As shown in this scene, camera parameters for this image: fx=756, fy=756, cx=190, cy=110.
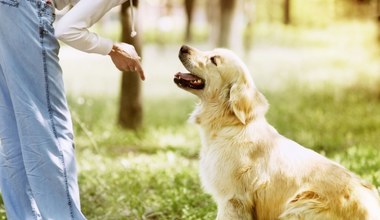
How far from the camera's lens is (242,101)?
4828 millimetres

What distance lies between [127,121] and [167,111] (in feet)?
8.20

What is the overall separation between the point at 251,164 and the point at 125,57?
3.54ft

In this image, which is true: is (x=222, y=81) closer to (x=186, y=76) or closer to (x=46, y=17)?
(x=186, y=76)

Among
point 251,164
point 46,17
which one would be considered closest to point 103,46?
point 46,17

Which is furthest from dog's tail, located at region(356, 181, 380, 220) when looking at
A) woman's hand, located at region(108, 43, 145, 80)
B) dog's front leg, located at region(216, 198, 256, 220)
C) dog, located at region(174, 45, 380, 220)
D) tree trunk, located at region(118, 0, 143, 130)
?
tree trunk, located at region(118, 0, 143, 130)

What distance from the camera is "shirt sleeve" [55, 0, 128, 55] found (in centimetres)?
408

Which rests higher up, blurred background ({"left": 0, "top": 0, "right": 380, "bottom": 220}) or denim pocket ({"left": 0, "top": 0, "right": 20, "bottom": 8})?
denim pocket ({"left": 0, "top": 0, "right": 20, "bottom": 8})

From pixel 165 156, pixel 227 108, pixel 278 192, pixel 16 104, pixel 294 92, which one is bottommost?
pixel 294 92

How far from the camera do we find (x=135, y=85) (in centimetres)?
1080

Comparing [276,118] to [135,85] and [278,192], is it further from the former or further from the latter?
[278,192]

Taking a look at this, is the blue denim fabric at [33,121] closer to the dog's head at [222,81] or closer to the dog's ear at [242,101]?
the dog's head at [222,81]

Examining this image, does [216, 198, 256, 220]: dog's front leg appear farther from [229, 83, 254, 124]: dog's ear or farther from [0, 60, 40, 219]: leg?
[0, 60, 40, 219]: leg

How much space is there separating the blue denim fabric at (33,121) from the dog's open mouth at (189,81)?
0.89 meters

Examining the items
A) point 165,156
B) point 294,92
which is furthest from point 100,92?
point 165,156
